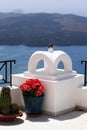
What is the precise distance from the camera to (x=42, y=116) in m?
7.30

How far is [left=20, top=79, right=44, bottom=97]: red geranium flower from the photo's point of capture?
7.17 meters

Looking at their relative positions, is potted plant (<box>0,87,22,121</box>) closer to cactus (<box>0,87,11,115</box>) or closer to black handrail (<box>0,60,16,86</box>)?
cactus (<box>0,87,11,115</box>)

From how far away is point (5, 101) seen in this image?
691 cm

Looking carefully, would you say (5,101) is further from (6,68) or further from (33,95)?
(6,68)

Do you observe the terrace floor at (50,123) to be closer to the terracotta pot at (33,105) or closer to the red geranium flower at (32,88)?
the terracotta pot at (33,105)

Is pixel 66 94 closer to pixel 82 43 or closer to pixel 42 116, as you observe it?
pixel 42 116

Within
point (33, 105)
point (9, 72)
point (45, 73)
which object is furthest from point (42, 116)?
point (9, 72)

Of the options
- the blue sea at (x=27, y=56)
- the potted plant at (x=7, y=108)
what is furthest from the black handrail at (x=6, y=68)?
the potted plant at (x=7, y=108)

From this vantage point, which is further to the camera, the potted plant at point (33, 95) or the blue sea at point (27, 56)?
the blue sea at point (27, 56)

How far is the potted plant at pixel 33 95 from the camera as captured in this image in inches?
282

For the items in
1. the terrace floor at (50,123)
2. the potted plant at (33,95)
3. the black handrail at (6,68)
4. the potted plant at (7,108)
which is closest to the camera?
the terrace floor at (50,123)

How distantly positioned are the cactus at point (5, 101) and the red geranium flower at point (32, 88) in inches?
15.7

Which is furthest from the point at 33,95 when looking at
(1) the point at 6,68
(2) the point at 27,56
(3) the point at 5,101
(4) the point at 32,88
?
(2) the point at 27,56

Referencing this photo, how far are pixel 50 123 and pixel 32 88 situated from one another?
771 millimetres
